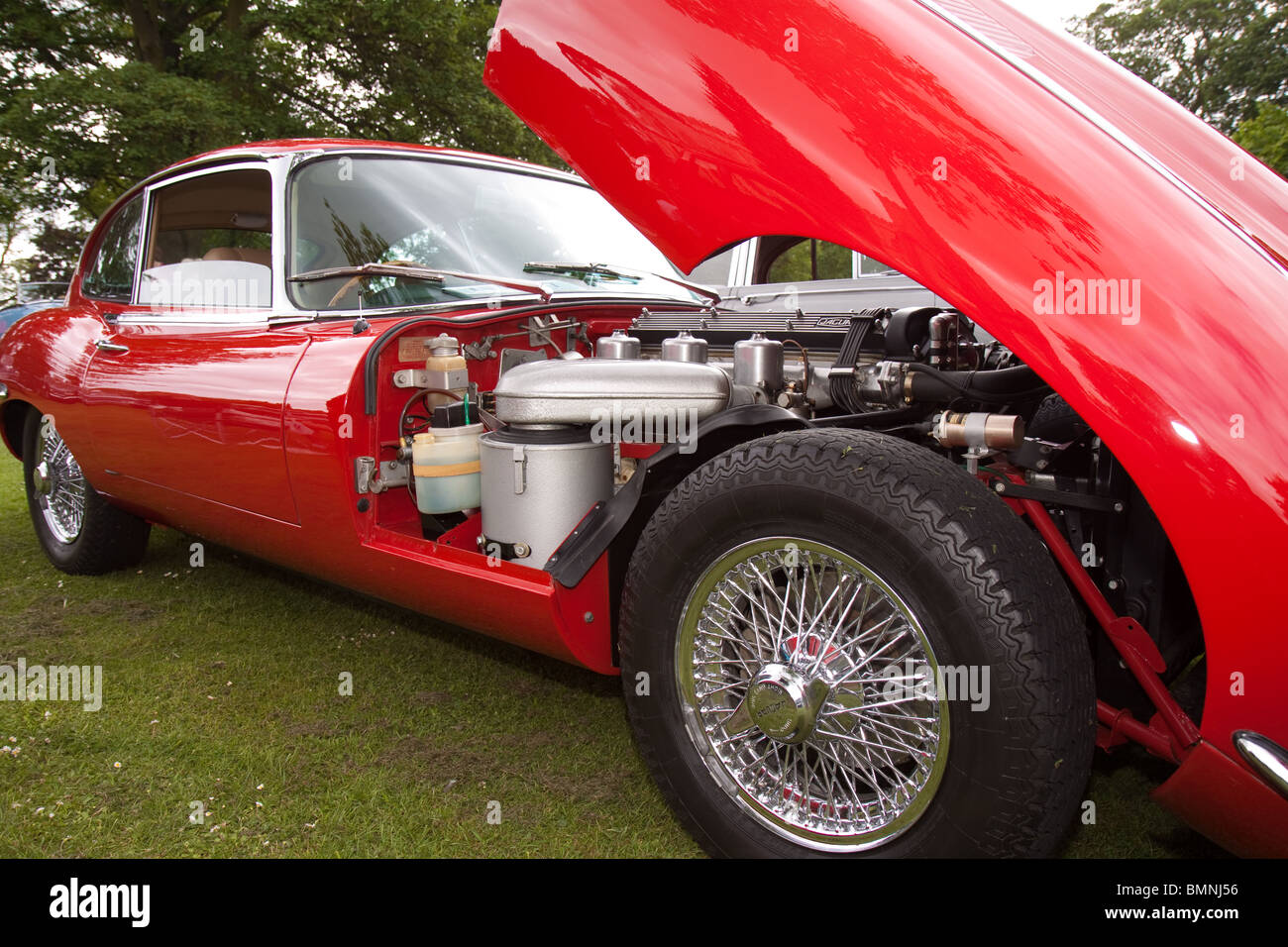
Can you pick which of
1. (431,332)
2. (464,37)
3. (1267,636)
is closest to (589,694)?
(431,332)

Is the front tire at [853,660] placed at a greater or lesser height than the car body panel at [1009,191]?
lesser

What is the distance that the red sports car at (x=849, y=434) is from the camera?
5.19 ft

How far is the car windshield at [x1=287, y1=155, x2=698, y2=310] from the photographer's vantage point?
10.5 ft

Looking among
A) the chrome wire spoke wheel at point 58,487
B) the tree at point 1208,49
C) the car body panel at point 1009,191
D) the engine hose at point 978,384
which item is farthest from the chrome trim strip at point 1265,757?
the tree at point 1208,49

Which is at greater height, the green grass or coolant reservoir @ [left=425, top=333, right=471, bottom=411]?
coolant reservoir @ [left=425, top=333, right=471, bottom=411]

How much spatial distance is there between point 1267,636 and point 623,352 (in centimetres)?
184

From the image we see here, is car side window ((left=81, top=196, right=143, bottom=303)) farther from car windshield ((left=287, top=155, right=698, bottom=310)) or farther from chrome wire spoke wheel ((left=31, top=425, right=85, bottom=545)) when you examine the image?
car windshield ((left=287, top=155, right=698, bottom=310))

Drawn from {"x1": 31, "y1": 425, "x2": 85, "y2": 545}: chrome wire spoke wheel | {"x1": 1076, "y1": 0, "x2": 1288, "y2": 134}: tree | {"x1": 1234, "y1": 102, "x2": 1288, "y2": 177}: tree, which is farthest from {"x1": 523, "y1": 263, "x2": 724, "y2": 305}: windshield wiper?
{"x1": 1076, "y1": 0, "x2": 1288, "y2": 134}: tree

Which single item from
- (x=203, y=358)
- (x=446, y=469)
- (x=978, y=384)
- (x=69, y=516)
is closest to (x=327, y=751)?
(x=446, y=469)

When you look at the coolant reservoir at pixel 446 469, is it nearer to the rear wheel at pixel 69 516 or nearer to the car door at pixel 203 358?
the car door at pixel 203 358

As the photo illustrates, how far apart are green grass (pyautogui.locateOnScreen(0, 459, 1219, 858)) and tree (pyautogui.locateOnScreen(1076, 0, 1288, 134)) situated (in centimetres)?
2867

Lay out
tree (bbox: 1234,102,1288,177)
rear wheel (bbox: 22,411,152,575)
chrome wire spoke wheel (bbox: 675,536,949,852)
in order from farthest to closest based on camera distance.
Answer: tree (bbox: 1234,102,1288,177)
rear wheel (bbox: 22,411,152,575)
chrome wire spoke wheel (bbox: 675,536,949,852)

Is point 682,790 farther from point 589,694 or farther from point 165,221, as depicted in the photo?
point 165,221

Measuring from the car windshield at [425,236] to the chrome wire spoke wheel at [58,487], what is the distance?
7.20 feet
